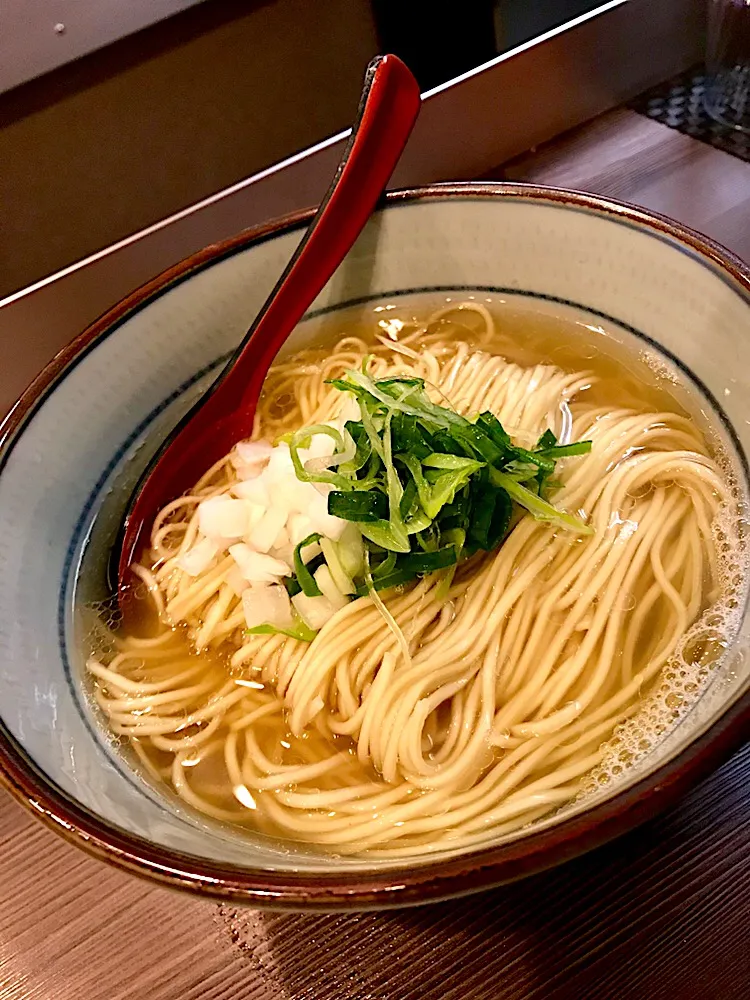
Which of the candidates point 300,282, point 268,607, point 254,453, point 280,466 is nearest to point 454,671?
point 268,607

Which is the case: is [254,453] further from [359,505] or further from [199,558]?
[359,505]

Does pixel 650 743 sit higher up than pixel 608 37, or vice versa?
pixel 608 37

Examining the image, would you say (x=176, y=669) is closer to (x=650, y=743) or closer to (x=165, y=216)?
(x=650, y=743)

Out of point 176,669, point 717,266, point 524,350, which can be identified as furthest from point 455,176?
point 176,669

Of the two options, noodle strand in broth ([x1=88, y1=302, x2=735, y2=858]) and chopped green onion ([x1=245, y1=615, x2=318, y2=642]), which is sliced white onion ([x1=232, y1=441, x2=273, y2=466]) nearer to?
noodle strand in broth ([x1=88, y1=302, x2=735, y2=858])

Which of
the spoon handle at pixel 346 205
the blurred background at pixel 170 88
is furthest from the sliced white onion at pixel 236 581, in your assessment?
the blurred background at pixel 170 88

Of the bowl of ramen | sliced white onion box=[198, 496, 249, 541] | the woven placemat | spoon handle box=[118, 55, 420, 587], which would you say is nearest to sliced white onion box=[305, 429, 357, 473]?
the bowl of ramen

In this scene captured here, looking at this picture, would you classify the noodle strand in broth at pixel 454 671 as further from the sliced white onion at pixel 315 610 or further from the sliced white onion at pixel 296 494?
the sliced white onion at pixel 296 494
